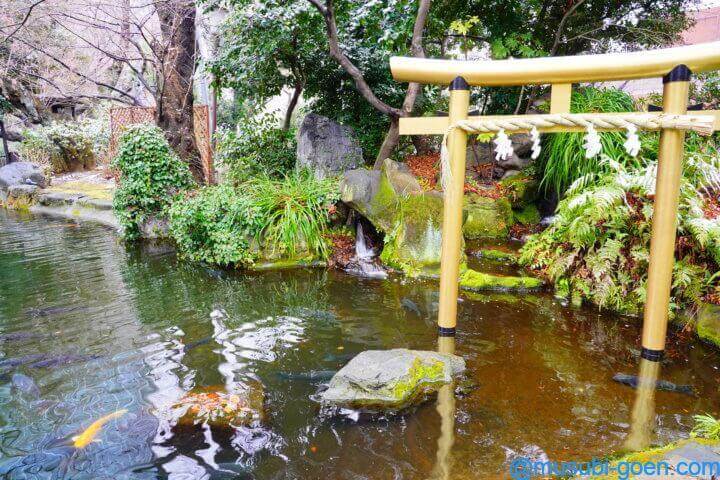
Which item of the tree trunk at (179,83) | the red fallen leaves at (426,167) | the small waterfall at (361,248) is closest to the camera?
the small waterfall at (361,248)

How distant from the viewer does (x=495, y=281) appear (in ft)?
20.4

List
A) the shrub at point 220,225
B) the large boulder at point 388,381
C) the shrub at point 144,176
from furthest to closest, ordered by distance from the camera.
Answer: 1. the shrub at point 144,176
2. the shrub at point 220,225
3. the large boulder at point 388,381

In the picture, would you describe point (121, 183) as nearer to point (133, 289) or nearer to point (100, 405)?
point (133, 289)

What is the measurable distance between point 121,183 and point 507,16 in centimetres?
801

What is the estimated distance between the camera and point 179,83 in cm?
1021

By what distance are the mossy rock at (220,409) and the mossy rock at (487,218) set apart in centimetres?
552

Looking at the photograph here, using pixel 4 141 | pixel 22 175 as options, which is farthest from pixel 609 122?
pixel 4 141

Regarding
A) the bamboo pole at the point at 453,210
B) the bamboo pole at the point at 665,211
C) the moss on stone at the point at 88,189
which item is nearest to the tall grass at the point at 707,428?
the bamboo pole at the point at 665,211

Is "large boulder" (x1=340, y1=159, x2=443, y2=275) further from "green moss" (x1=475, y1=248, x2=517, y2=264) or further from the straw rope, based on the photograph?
the straw rope

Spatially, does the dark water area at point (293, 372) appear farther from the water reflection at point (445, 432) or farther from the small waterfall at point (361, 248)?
the small waterfall at point (361, 248)

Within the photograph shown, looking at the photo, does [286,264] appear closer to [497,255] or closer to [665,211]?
[497,255]

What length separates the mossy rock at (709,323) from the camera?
445 cm

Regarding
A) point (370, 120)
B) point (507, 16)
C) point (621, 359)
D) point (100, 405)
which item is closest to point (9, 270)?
point (100, 405)

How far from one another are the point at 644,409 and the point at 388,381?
6.08ft
